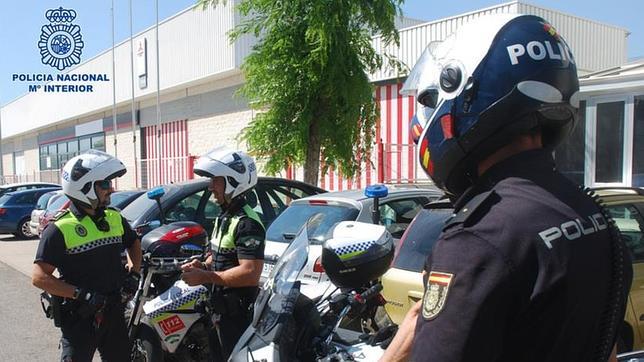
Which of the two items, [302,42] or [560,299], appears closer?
[560,299]

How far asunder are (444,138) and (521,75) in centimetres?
21

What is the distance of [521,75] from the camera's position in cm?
124

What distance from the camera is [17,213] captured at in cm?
1681

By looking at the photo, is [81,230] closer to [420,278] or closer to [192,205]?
[420,278]

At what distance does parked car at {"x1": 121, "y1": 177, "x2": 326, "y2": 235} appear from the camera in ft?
23.5

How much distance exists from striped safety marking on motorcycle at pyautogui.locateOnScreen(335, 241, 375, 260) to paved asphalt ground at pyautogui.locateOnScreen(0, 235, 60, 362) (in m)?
4.89

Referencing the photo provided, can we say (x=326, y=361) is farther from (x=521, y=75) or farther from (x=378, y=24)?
(x=378, y=24)

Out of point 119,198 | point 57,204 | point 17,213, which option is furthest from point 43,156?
point 119,198

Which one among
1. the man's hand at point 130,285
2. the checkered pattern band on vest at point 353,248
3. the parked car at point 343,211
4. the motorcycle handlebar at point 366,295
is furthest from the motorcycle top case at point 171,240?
the checkered pattern band on vest at point 353,248

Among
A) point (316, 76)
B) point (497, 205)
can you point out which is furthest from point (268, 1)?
point (497, 205)

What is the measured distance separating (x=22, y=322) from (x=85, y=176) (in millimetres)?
4750

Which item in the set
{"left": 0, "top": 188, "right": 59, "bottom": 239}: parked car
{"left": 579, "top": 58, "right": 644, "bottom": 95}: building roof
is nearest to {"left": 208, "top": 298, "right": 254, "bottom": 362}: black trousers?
{"left": 579, "top": 58, "right": 644, "bottom": 95}: building roof

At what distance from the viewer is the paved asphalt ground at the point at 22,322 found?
612 centimetres

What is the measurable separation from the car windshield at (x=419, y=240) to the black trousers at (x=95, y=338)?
6.69 feet
